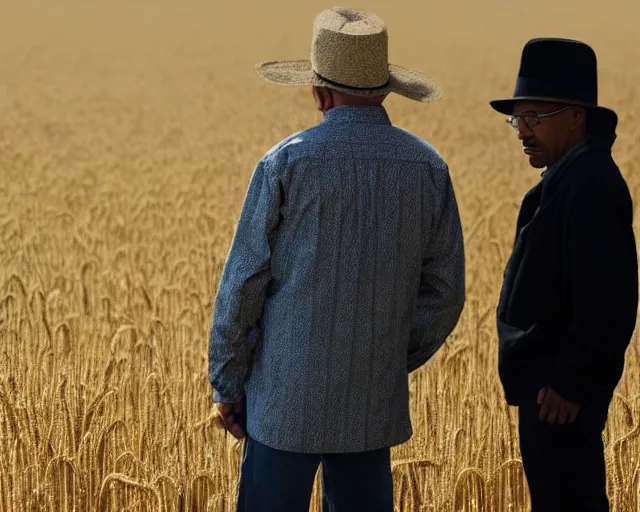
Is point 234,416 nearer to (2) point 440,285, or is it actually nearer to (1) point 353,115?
(2) point 440,285

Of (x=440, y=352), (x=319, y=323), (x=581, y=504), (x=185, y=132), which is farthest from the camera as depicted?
(x=185, y=132)

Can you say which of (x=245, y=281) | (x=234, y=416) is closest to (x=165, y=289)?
(x=234, y=416)

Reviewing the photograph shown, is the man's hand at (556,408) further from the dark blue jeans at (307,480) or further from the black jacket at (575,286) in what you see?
the dark blue jeans at (307,480)

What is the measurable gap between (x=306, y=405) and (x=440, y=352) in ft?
8.63

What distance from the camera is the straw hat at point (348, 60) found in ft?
8.50

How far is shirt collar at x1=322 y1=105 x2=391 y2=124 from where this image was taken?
8.47 ft

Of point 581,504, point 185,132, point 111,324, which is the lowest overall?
point 185,132

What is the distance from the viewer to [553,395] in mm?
2658

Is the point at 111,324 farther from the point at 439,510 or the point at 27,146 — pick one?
the point at 27,146

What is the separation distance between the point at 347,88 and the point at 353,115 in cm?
6

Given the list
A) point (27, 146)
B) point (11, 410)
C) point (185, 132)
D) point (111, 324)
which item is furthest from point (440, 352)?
point (185, 132)

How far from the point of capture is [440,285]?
2.69 m

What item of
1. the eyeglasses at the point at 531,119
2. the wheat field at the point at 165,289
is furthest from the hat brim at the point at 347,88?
the wheat field at the point at 165,289

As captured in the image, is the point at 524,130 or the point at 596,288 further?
the point at 524,130
